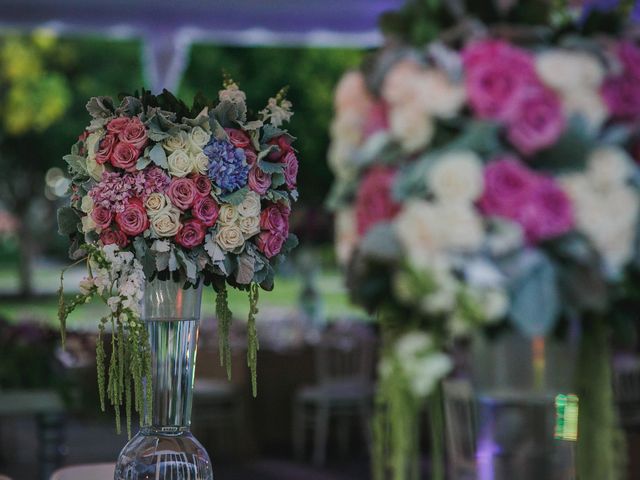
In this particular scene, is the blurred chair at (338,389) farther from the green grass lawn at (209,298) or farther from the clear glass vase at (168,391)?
the clear glass vase at (168,391)

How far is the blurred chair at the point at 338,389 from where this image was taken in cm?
726

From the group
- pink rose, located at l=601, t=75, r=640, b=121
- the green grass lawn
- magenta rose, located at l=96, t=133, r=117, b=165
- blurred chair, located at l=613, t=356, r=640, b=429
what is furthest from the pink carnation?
the green grass lawn

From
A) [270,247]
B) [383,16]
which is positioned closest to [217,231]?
[270,247]

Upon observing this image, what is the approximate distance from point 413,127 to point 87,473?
1887 millimetres

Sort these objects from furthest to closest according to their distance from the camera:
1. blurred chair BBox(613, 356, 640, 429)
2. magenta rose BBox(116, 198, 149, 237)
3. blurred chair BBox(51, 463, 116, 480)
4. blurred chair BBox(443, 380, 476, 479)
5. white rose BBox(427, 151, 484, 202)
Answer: blurred chair BBox(613, 356, 640, 429) → blurred chair BBox(443, 380, 476, 479) → blurred chair BBox(51, 463, 116, 480) → magenta rose BBox(116, 198, 149, 237) → white rose BBox(427, 151, 484, 202)

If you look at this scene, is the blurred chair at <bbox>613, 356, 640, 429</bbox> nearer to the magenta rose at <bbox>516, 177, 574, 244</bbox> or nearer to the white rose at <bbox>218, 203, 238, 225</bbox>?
the white rose at <bbox>218, 203, 238, 225</bbox>

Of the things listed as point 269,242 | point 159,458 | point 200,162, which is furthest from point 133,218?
point 159,458

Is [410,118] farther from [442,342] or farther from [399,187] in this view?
[442,342]

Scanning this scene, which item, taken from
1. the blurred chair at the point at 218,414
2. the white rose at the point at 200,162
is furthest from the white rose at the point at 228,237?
the blurred chair at the point at 218,414

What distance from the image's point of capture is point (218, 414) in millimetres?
7207

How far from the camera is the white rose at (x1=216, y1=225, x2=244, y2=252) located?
204cm

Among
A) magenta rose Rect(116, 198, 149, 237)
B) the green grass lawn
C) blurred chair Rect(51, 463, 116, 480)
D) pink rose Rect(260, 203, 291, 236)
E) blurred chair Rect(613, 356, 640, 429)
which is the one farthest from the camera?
the green grass lawn

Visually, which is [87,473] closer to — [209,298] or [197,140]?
[197,140]

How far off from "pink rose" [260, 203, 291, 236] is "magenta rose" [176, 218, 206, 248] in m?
0.13
